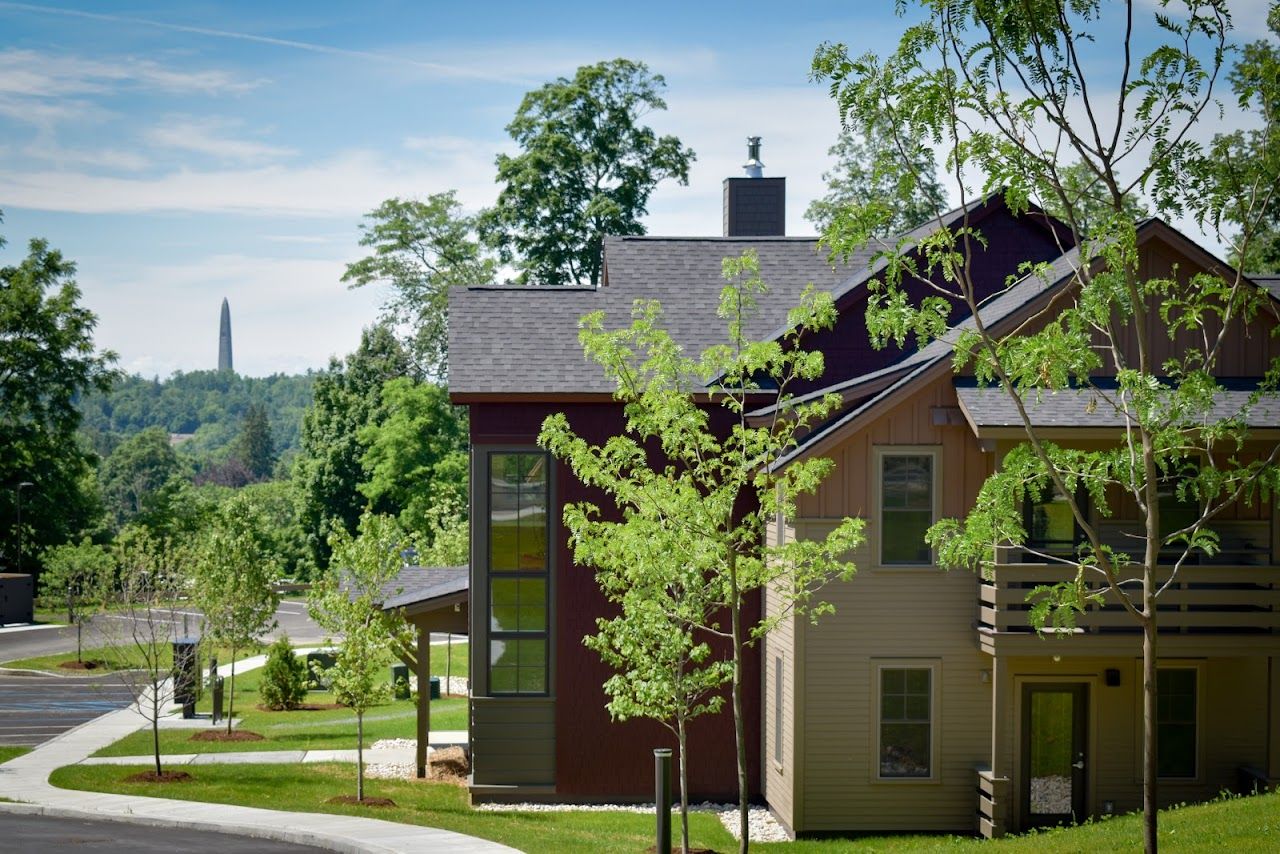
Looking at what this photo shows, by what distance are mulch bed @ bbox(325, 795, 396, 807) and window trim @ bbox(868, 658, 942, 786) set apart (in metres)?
7.46

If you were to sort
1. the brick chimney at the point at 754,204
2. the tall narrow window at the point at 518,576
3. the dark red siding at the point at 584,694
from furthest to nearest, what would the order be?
the brick chimney at the point at 754,204 < the tall narrow window at the point at 518,576 < the dark red siding at the point at 584,694

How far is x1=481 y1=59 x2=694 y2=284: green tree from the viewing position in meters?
47.8

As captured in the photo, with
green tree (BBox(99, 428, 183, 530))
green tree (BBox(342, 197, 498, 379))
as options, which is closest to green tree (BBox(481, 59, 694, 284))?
green tree (BBox(342, 197, 498, 379))

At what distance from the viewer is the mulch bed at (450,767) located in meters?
24.7

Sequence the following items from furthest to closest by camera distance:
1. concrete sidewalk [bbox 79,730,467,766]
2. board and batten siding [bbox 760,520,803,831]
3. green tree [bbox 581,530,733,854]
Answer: concrete sidewalk [bbox 79,730,467,766] → board and batten siding [bbox 760,520,803,831] → green tree [bbox 581,530,733,854]

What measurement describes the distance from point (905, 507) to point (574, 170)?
30.2 m

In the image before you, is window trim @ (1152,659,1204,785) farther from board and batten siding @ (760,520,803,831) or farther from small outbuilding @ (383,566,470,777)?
small outbuilding @ (383,566,470,777)

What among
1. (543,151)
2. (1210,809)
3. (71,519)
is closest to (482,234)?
(543,151)

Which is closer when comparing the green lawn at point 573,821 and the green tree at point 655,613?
the green lawn at point 573,821

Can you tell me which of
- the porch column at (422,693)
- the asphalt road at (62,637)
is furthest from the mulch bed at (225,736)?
the asphalt road at (62,637)

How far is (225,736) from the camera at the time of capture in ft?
97.1

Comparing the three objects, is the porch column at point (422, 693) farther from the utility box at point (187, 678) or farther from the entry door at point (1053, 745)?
the entry door at point (1053, 745)

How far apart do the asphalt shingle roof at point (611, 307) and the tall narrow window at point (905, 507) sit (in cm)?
375

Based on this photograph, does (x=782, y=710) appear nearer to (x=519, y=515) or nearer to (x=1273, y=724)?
(x=519, y=515)
